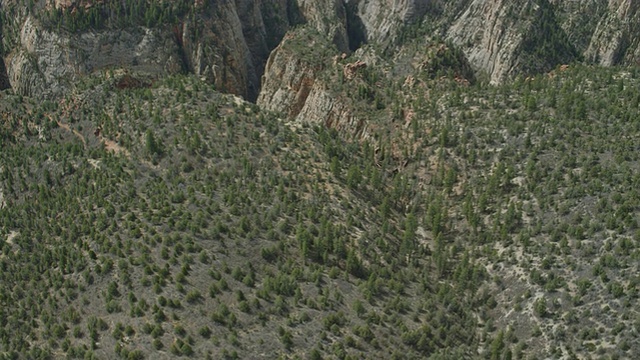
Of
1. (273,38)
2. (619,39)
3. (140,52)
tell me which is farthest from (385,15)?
(140,52)

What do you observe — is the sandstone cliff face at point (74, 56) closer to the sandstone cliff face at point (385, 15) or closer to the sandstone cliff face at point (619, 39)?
the sandstone cliff face at point (385, 15)

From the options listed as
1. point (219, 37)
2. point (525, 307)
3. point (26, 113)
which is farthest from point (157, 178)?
point (219, 37)

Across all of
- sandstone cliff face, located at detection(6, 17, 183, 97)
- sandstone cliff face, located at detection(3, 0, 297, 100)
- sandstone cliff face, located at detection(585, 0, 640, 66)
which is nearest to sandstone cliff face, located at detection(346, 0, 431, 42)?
sandstone cliff face, located at detection(3, 0, 297, 100)

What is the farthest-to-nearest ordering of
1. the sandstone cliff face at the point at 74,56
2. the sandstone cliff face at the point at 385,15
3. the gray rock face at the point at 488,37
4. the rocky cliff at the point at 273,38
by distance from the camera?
the sandstone cliff face at the point at 385,15, the gray rock face at the point at 488,37, the rocky cliff at the point at 273,38, the sandstone cliff face at the point at 74,56

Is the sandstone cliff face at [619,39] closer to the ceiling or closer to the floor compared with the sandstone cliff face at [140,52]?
closer to the ceiling

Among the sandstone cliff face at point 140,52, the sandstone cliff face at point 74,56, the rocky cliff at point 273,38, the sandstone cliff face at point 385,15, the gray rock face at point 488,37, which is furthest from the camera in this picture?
the sandstone cliff face at point 385,15

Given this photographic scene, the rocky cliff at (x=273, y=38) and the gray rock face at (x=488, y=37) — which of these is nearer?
the rocky cliff at (x=273, y=38)

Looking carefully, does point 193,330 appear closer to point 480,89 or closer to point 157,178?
point 157,178

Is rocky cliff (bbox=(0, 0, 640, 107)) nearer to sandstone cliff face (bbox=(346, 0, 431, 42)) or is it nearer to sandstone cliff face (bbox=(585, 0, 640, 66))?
sandstone cliff face (bbox=(585, 0, 640, 66))

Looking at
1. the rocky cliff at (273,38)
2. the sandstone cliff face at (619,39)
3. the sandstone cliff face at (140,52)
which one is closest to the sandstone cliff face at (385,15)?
the rocky cliff at (273,38)

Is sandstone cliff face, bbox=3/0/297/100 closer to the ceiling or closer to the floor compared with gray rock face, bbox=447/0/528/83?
closer to the floor

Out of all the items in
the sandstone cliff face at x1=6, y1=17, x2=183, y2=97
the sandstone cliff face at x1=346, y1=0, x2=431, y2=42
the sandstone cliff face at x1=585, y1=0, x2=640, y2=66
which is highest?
the sandstone cliff face at x1=585, y1=0, x2=640, y2=66

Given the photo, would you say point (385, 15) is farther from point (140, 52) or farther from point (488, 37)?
point (140, 52)
